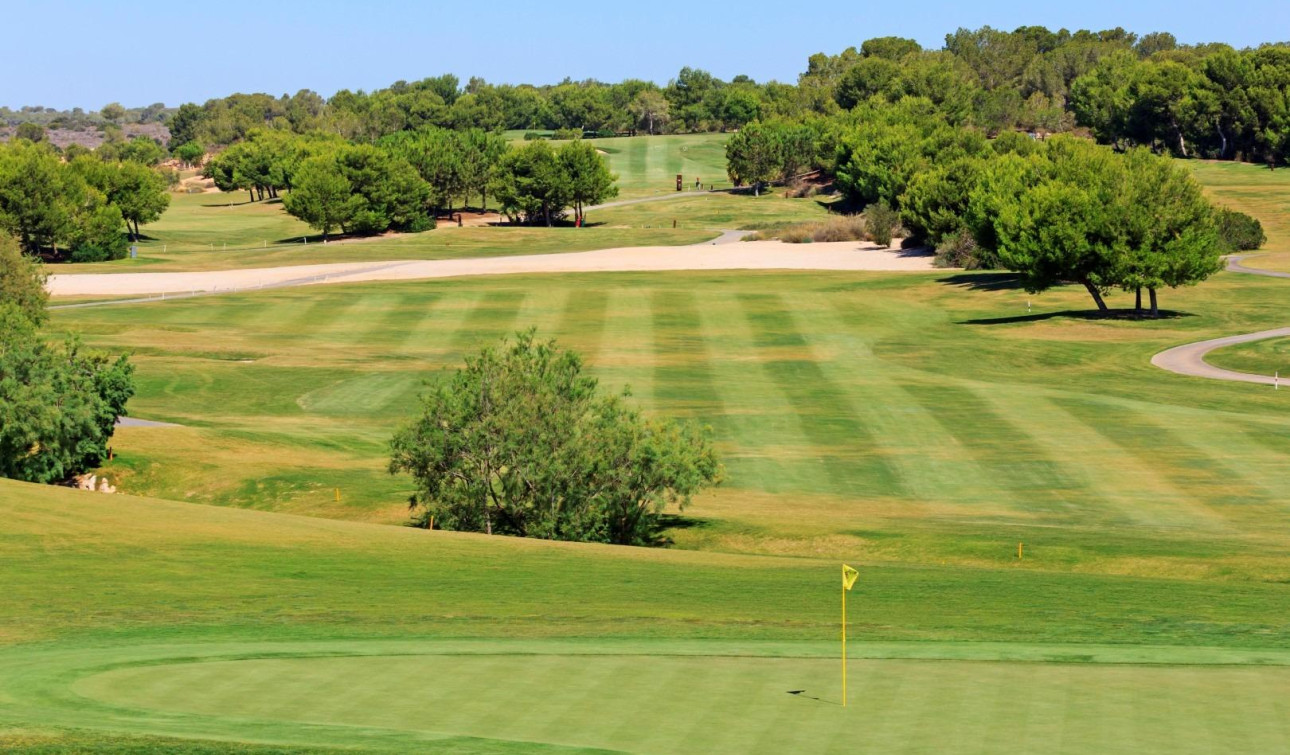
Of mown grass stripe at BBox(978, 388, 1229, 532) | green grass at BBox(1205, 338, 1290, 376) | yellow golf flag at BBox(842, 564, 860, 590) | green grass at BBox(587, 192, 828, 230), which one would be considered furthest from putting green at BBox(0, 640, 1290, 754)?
green grass at BBox(587, 192, 828, 230)

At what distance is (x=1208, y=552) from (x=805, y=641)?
15.5m

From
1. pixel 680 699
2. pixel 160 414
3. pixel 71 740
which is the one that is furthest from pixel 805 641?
pixel 160 414

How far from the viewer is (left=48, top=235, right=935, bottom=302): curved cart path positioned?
402 feet

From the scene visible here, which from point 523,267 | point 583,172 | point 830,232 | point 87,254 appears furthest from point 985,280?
point 87,254

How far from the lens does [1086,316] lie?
320 feet

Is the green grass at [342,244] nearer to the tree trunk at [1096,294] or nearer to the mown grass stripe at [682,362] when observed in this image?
the mown grass stripe at [682,362]

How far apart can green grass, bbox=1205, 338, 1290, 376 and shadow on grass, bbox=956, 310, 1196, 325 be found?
38.7ft

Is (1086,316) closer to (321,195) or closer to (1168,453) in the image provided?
(1168,453)

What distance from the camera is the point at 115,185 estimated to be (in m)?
163

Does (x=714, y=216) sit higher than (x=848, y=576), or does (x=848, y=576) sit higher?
(x=714, y=216)

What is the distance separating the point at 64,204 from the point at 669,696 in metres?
140

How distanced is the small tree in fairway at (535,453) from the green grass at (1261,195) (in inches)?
3710

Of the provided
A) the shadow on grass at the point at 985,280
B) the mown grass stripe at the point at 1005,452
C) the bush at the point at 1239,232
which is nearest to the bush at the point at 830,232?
the bush at the point at 1239,232

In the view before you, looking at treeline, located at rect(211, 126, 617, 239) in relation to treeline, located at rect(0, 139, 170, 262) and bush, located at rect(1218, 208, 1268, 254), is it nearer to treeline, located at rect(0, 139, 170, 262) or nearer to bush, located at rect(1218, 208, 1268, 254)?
treeline, located at rect(0, 139, 170, 262)
